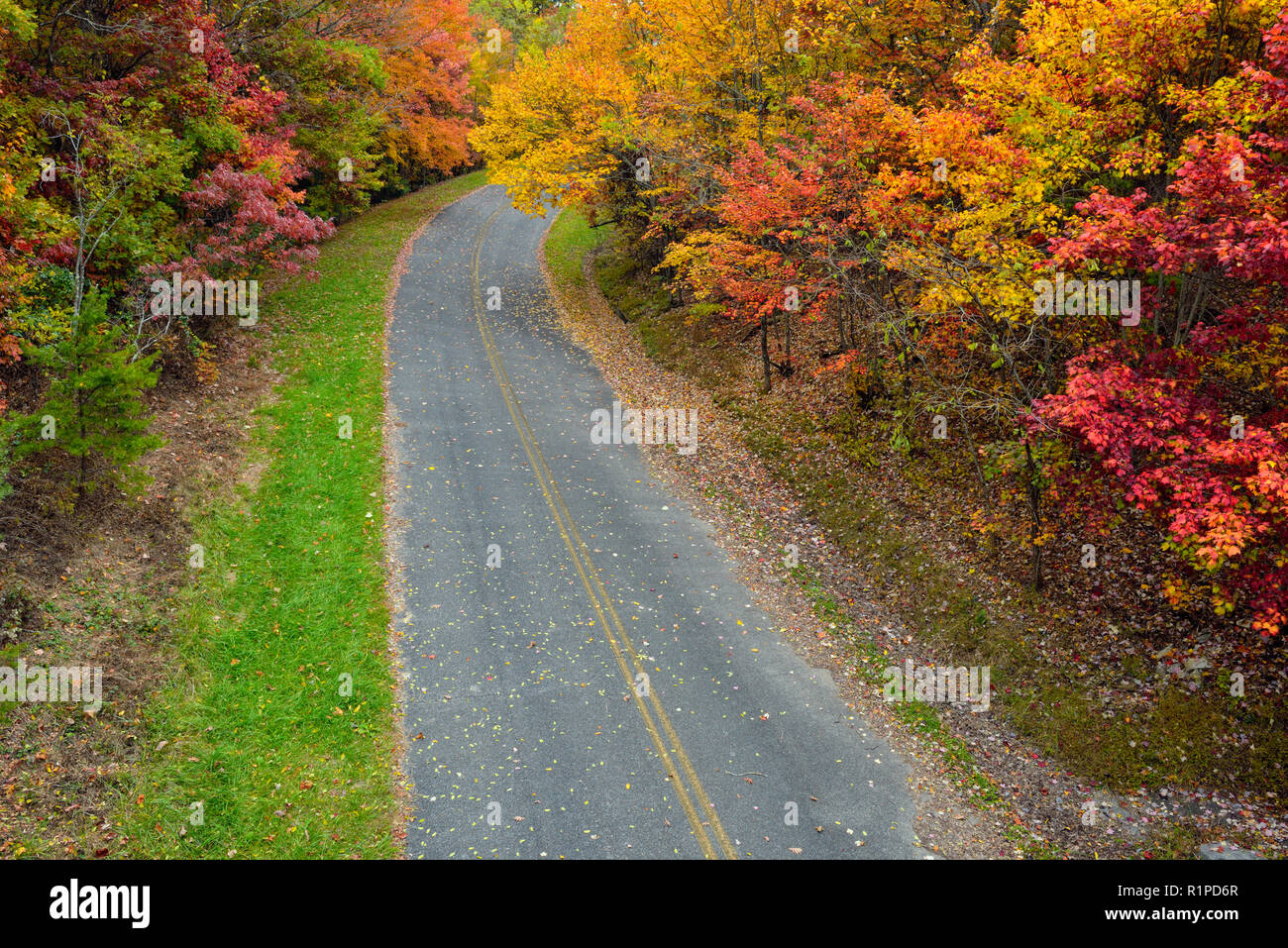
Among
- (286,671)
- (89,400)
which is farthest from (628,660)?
(89,400)


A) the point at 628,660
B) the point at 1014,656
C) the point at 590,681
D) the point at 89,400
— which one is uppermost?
the point at 89,400

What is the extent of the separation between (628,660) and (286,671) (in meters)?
5.20

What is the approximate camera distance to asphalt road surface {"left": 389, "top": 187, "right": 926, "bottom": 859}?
30.1 ft

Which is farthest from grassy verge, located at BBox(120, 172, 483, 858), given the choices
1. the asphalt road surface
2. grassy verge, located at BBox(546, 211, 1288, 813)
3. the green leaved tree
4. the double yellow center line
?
grassy verge, located at BBox(546, 211, 1288, 813)

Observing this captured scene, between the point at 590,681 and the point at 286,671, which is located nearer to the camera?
the point at 286,671

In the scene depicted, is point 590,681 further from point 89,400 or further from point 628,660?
point 89,400

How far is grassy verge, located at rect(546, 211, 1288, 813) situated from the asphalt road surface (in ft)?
6.14

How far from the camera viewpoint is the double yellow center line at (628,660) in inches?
363

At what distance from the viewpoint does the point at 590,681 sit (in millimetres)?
11484

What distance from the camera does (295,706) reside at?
10.5 m

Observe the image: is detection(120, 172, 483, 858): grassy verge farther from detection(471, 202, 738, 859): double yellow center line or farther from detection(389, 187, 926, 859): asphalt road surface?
detection(471, 202, 738, 859): double yellow center line

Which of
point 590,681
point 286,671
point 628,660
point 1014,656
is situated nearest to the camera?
point 286,671

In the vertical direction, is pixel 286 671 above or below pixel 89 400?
below
